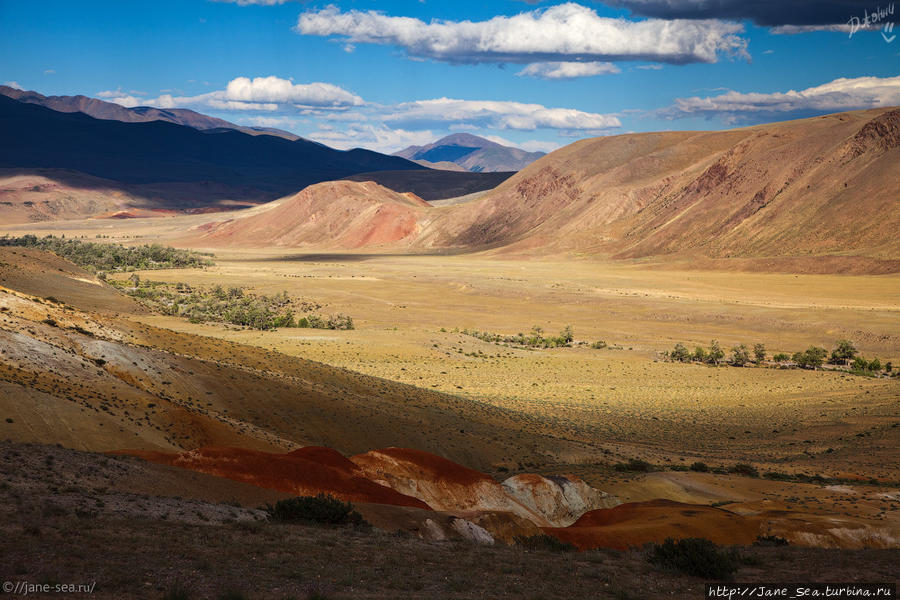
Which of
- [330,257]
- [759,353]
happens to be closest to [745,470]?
[759,353]

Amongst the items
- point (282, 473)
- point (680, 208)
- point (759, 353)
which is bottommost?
point (759, 353)

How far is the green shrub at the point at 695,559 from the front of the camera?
1277 centimetres

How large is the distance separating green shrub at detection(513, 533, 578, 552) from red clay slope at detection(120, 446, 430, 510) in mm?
3376

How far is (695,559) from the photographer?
12914mm

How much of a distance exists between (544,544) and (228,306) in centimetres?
5777

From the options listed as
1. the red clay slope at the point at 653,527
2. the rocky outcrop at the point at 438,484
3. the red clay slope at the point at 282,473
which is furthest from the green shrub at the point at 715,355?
the red clay slope at the point at 282,473

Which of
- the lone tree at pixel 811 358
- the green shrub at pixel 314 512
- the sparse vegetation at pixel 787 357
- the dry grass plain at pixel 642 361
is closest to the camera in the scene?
the green shrub at pixel 314 512

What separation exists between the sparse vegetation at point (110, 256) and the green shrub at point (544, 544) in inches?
3349

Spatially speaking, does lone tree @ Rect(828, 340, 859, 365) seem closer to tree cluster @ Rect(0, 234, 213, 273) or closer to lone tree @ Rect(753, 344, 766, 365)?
lone tree @ Rect(753, 344, 766, 365)

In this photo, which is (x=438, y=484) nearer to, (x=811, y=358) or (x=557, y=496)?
(x=557, y=496)

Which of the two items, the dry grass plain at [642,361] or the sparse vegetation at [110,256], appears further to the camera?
the sparse vegetation at [110,256]

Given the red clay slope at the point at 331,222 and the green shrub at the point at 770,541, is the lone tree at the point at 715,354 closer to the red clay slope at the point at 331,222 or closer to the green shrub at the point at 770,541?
the green shrub at the point at 770,541

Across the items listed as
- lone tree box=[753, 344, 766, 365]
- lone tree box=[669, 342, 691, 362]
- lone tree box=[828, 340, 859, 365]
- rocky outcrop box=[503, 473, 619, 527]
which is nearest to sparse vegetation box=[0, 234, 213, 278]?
lone tree box=[669, 342, 691, 362]

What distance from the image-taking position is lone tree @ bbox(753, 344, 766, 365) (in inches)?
2183
